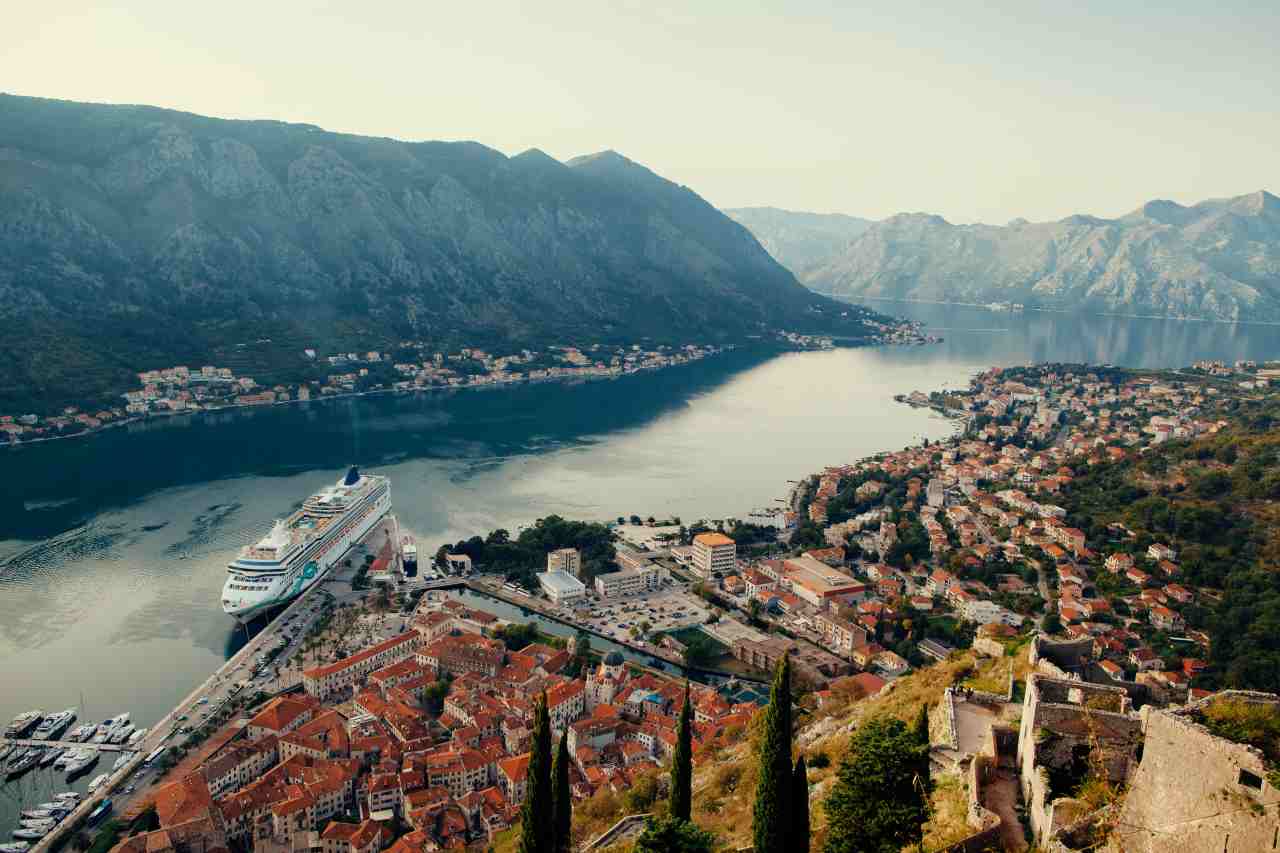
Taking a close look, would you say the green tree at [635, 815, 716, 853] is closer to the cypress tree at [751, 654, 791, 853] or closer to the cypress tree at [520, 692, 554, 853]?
the cypress tree at [751, 654, 791, 853]

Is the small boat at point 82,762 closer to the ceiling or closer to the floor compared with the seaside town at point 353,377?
closer to the floor

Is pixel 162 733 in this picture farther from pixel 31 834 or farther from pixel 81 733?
pixel 31 834

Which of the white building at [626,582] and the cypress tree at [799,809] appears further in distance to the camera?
the white building at [626,582]

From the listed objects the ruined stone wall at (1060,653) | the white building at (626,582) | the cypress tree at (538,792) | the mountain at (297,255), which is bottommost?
the white building at (626,582)

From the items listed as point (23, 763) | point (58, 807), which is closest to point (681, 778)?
point (58, 807)

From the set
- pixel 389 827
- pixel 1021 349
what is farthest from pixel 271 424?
pixel 1021 349

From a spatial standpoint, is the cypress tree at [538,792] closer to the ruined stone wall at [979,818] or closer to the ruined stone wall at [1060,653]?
the ruined stone wall at [979,818]

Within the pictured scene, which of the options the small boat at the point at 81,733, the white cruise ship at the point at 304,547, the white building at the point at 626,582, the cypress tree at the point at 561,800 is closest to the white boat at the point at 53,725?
the small boat at the point at 81,733
